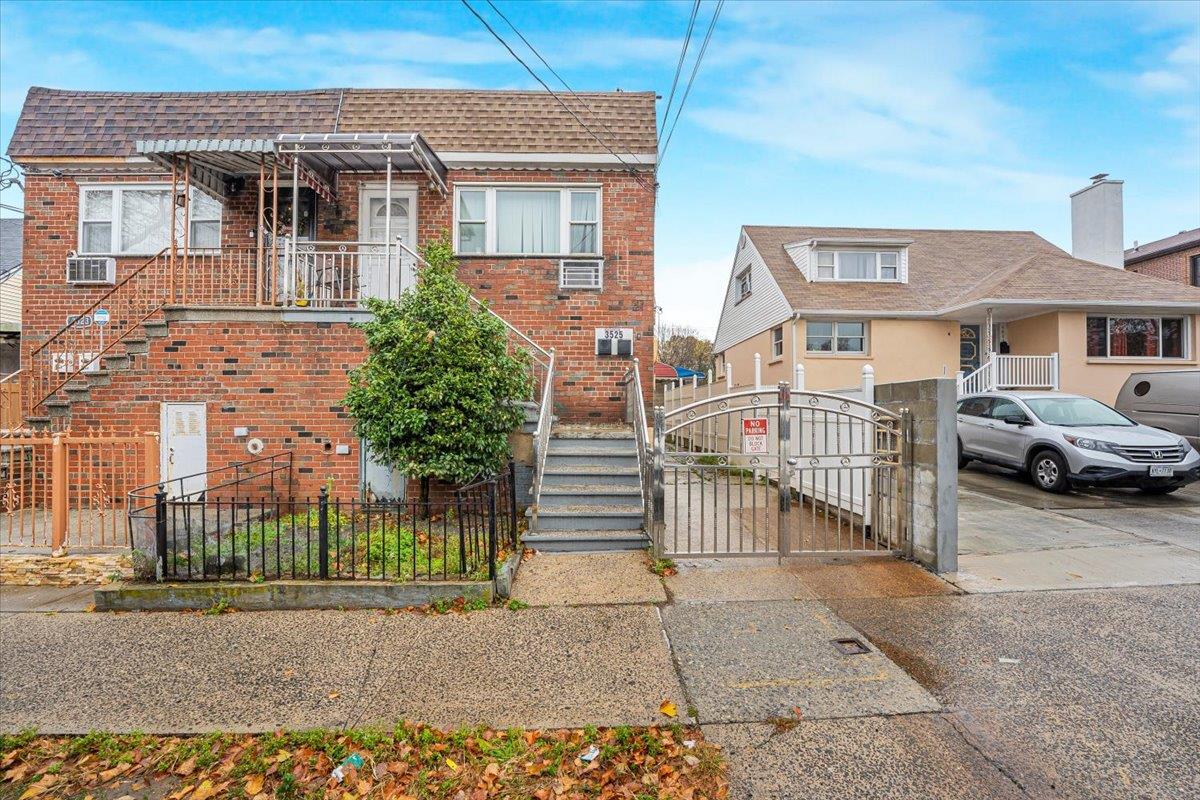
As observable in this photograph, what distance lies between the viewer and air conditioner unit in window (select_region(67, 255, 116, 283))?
9844 millimetres

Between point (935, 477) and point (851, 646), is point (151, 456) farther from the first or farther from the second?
point (935, 477)

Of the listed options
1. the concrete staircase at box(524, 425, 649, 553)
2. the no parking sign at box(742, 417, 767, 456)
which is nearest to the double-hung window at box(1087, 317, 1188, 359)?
the no parking sign at box(742, 417, 767, 456)

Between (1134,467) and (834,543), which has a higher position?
Answer: (1134,467)

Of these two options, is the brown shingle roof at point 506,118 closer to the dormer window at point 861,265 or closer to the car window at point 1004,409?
the car window at point 1004,409

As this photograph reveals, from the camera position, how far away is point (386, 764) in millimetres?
2945

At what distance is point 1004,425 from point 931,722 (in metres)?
9.25

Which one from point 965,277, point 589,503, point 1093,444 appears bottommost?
point 589,503

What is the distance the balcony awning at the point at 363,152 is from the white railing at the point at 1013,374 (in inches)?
558

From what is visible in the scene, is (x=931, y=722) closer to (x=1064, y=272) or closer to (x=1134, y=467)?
(x=1134, y=467)

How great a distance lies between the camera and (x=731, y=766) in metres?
2.85

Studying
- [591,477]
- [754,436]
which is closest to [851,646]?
[754,436]

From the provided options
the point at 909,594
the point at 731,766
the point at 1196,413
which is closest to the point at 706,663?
the point at 731,766

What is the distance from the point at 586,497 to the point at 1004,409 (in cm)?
866

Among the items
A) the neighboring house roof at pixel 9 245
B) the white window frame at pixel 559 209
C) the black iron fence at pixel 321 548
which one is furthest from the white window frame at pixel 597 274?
the neighboring house roof at pixel 9 245
